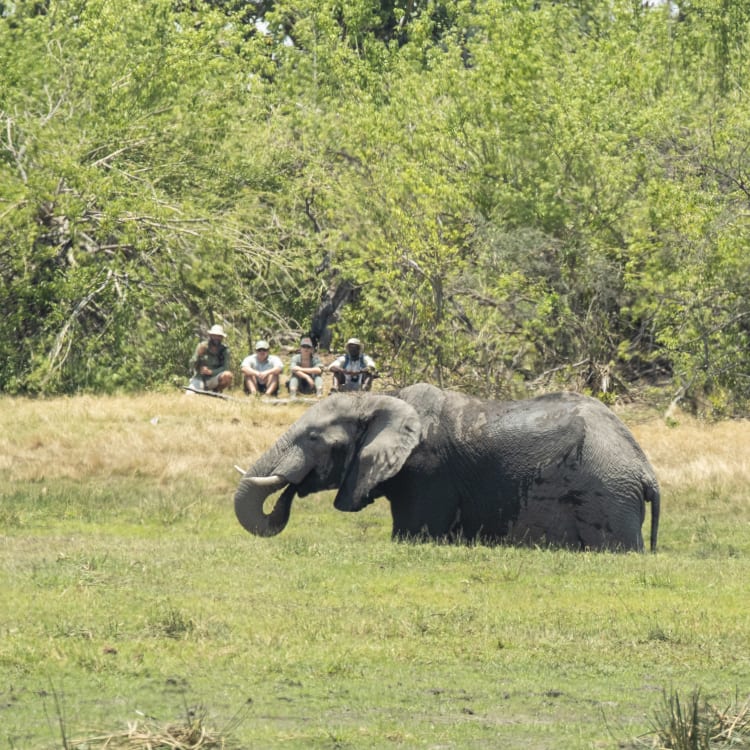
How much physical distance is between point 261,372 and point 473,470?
10771 mm

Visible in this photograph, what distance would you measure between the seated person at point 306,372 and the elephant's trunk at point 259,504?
10360mm

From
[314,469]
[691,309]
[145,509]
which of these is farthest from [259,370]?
[314,469]

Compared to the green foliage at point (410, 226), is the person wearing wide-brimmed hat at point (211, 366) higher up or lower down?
lower down

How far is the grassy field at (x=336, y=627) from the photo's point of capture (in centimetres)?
846

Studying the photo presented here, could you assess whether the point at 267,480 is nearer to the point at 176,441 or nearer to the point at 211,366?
the point at 176,441

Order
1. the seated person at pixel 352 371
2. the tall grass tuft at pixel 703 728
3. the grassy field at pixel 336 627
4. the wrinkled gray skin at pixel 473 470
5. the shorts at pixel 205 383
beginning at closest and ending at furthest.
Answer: the tall grass tuft at pixel 703 728 < the grassy field at pixel 336 627 < the wrinkled gray skin at pixel 473 470 < the seated person at pixel 352 371 < the shorts at pixel 205 383

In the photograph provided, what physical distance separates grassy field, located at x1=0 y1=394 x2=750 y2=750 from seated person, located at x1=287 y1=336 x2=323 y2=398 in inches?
280

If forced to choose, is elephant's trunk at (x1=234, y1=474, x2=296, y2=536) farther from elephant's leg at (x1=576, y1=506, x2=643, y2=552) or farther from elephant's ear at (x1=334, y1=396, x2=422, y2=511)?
elephant's leg at (x1=576, y1=506, x2=643, y2=552)

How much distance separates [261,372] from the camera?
25.9 m

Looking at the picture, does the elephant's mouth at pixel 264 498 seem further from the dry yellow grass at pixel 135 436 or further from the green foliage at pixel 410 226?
the green foliage at pixel 410 226

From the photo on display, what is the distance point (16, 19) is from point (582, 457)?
18736 millimetres

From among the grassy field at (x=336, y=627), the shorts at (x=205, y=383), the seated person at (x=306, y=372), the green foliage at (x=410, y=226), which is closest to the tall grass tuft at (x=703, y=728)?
the grassy field at (x=336, y=627)

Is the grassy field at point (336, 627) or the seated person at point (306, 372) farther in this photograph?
the seated person at point (306, 372)

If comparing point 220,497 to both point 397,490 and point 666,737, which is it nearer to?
point 397,490
